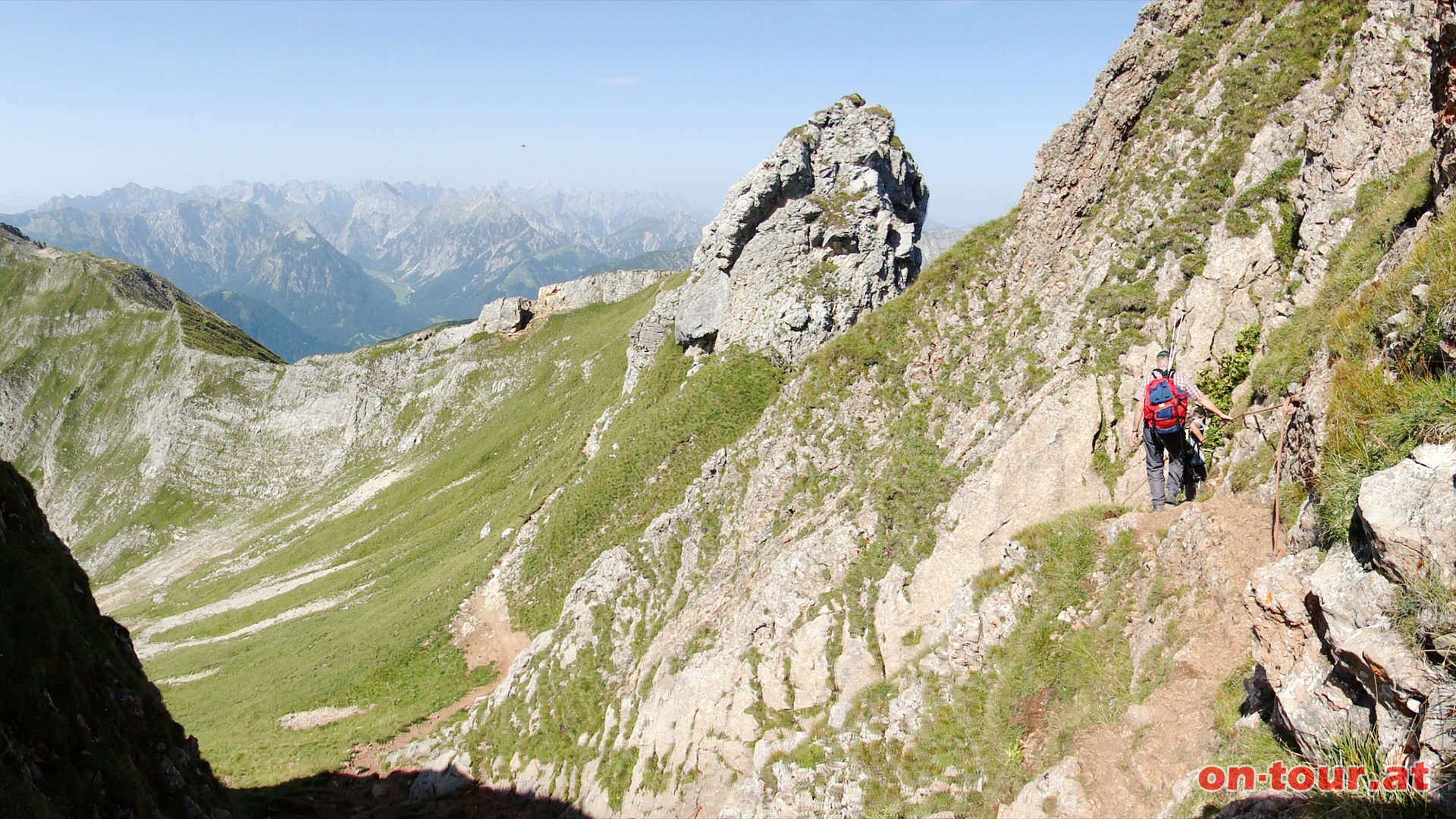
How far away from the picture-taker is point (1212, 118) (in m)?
21.9

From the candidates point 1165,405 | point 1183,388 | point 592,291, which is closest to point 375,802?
point 1165,405

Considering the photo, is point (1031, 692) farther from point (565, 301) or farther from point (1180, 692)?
point (565, 301)

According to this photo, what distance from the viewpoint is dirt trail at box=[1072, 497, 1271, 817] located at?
396 inches

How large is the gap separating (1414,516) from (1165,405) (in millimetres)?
6941

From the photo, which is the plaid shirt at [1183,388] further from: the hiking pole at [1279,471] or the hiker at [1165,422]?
the hiking pole at [1279,471]

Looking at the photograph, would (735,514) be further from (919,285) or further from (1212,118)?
(1212,118)

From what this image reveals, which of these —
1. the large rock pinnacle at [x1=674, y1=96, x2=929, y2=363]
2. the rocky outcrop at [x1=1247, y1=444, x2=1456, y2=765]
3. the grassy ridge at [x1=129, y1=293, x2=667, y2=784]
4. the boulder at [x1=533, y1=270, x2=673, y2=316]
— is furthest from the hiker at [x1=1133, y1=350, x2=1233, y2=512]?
the boulder at [x1=533, y1=270, x2=673, y2=316]

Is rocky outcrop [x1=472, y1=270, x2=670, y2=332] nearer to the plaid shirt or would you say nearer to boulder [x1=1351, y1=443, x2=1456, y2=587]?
the plaid shirt

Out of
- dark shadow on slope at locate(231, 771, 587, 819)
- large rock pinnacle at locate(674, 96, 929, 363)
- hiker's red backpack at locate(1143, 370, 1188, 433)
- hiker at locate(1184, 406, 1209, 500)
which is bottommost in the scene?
dark shadow on slope at locate(231, 771, 587, 819)

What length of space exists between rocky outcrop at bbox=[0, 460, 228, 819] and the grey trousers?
2247 centimetres

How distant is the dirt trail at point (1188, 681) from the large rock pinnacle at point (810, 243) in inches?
1391

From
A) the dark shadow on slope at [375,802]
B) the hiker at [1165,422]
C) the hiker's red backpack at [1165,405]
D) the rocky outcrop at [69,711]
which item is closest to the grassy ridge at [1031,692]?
the hiker at [1165,422]

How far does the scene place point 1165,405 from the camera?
13828 mm

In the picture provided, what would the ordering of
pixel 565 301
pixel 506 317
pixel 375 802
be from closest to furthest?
pixel 375 802, pixel 506 317, pixel 565 301
